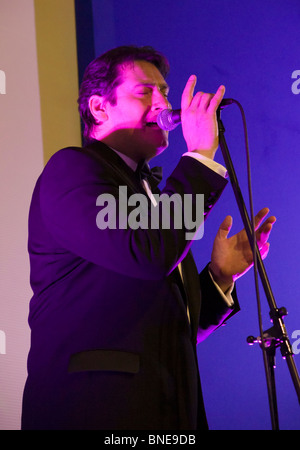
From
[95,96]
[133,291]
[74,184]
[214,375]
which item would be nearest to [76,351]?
[133,291]

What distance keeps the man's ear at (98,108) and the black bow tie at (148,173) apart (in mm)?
198

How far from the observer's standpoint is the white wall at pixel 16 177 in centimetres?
213

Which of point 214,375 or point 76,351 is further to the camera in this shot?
point 214,375

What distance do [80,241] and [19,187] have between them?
1104mm

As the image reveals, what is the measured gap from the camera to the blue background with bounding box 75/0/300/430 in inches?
98.0

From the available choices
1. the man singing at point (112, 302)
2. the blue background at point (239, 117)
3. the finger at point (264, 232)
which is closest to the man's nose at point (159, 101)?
the man singing at point (112, 302)

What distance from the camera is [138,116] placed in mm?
1604

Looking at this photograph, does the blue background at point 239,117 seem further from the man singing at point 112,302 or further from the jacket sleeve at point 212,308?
the man singing at point 112,302

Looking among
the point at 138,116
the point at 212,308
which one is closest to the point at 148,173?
the point at 138,116

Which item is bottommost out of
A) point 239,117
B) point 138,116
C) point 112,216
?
point 112,216

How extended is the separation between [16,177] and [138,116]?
0.86 metres

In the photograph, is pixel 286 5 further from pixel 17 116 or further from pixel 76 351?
pixel 76 351

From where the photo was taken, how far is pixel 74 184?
4.37 feet

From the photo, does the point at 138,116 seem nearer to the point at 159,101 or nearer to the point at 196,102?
the point at 159,101
